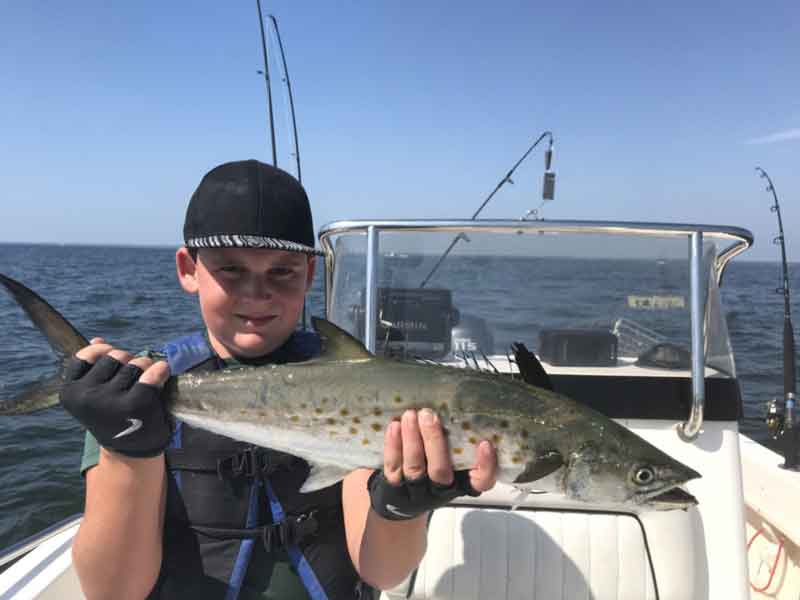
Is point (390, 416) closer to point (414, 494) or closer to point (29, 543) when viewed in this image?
point (414, 494)

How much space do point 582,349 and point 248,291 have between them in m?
2.16

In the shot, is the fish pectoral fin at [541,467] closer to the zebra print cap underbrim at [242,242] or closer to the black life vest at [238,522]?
the black life vest at [238,522]

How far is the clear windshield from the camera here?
3260 millimetres

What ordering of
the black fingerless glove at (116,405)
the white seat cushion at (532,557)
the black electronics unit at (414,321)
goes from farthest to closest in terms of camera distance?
1. the black electronics unit at (414,321)
2. the white seat cushion at (532,557)
3. the black fingerless glove at (116,405)

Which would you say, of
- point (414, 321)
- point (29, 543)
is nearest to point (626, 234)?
point (414, 321)

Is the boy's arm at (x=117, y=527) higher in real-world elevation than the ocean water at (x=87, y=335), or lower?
higher

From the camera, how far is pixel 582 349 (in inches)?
132

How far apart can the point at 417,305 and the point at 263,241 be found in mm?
1653

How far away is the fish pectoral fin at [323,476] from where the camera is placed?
1.90m

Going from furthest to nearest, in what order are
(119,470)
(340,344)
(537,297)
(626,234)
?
(537,297) → (626,234) → (340,344) → (119,470)

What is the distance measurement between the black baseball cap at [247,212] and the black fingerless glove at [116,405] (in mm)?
513

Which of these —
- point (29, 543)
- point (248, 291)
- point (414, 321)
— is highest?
point (248, 291)

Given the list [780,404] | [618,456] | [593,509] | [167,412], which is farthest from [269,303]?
[780,404]

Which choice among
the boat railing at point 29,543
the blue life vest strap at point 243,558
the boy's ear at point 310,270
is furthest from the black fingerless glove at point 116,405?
the boat railing at point 29,543
